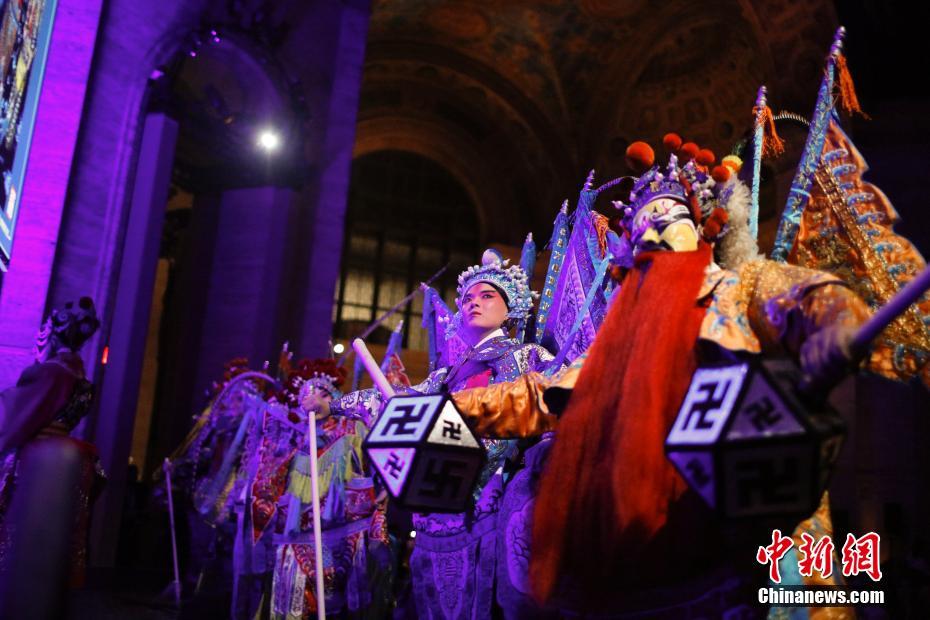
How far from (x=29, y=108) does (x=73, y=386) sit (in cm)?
244

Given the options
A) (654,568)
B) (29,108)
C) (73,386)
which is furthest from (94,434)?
(654,568)

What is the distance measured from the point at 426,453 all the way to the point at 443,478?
12 centimetres

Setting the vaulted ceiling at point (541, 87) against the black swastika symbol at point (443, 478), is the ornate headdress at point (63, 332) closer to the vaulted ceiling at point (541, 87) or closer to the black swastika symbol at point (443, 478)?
the black swastika symbol at point (443, 478)

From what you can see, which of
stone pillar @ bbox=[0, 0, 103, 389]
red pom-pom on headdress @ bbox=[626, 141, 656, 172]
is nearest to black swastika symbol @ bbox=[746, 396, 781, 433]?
red pom-pom on headdress @ bbox=[626, 141, 656, 172]

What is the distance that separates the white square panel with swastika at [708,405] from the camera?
6.51ft

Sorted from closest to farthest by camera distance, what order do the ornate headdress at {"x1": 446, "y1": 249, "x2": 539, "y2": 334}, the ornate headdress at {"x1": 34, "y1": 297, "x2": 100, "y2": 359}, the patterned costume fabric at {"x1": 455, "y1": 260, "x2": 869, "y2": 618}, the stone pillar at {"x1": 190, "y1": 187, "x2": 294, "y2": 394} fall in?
1. the patterned costume fabric at {"x1": 455, "y1": 260, "x2": 869, "y2": 618}
2. the ornate headdress at {"x1": 34, "y1": 297, "x2": 100, "y2": 359}
3. the ornate headdress at {"x1": 446, "y1": 249, "x2": 539, "y2": 334}
4. the stone pillar at {"x1": 190, "y1": 187, "x2": 294, "y2": 394}

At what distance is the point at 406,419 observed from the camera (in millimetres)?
2598

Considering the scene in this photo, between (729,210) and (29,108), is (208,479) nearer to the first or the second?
(29,108)

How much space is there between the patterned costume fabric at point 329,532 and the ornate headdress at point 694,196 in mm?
3197

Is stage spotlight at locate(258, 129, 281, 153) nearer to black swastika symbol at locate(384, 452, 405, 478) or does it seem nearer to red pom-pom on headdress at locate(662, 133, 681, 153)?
red pom-pom on headdress at locate(662, 133, 681, 153)

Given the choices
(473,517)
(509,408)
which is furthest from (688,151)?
(473,517)

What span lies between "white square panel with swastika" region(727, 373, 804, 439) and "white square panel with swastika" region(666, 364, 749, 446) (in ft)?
0.09

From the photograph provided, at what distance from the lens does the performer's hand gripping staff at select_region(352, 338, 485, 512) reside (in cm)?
250

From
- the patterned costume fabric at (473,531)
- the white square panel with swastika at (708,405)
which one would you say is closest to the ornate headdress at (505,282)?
the patterned costume fabric at (473,531)
